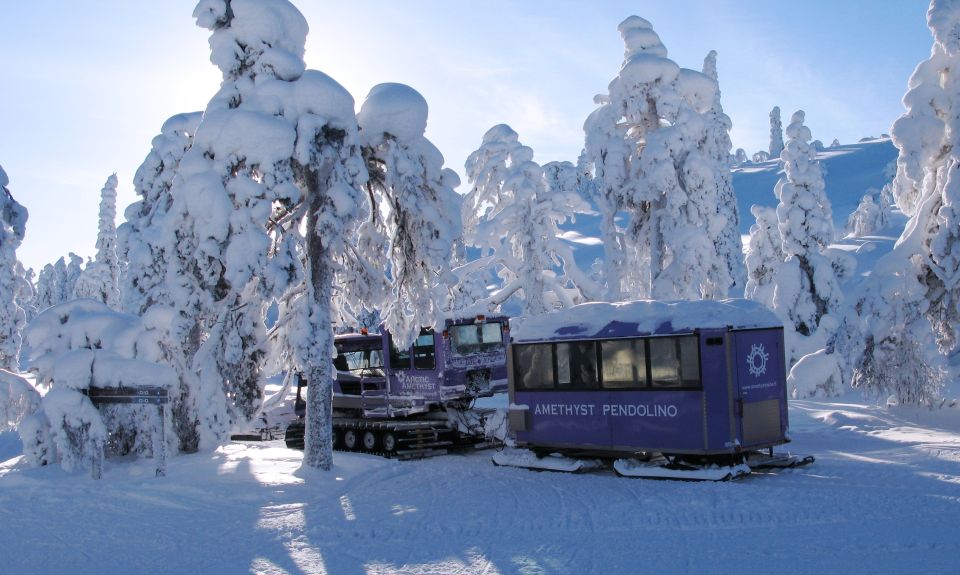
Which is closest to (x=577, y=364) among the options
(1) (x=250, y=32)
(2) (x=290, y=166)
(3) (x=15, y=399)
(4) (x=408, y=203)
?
(4) (x=408, y=203)

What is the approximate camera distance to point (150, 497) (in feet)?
45.6

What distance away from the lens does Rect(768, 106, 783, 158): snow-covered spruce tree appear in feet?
564

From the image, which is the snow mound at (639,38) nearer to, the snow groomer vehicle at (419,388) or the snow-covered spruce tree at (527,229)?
the snow-covered spruce tree at (527,229)

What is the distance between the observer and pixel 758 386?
13.9 m

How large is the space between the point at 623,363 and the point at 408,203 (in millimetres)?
5160

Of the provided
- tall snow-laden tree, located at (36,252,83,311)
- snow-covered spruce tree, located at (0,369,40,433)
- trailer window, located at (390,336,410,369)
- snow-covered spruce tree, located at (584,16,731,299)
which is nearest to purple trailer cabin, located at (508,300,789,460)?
trailer window, located at (390,336,410,369)

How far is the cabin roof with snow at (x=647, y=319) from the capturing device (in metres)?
13.9

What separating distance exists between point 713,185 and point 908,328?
8336 millimetres

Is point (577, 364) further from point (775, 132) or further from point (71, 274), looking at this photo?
point (775, 132)

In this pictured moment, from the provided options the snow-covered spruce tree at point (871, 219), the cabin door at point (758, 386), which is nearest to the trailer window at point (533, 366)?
the cabin door at point (758, 386)

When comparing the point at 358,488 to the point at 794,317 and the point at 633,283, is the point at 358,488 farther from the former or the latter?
the point at 794,317

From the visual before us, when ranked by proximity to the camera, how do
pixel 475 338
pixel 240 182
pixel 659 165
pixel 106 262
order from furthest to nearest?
pixel 106 262 < pixel 659 165 < pixel 475 338 < pixel 240 182

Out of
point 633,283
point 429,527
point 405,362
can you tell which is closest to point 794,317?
point 633,283

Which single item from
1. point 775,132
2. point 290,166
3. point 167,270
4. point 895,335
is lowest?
point 895,335
